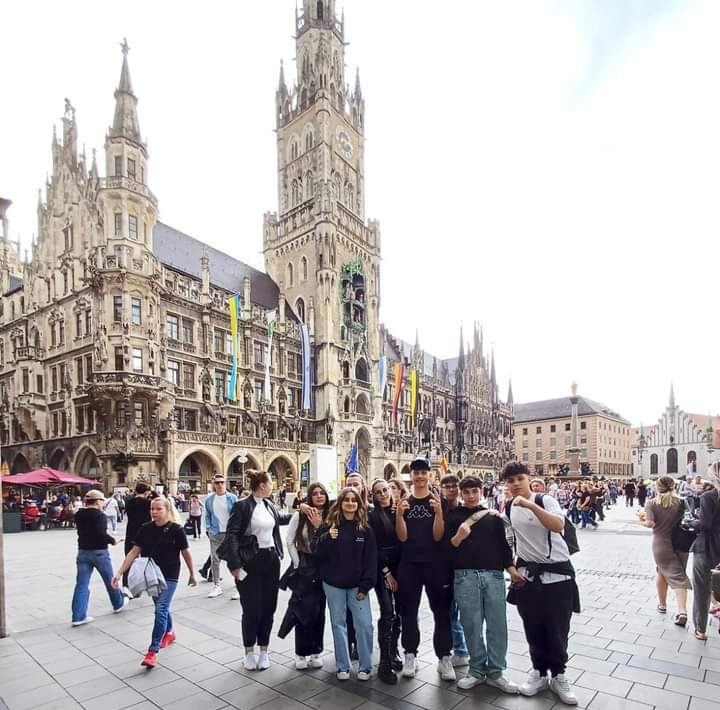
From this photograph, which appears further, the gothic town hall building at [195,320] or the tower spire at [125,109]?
the tower spire at [125,109]

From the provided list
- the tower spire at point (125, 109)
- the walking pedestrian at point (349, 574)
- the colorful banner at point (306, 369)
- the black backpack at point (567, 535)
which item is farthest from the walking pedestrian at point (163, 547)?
the colorful banner at point (306, 369)

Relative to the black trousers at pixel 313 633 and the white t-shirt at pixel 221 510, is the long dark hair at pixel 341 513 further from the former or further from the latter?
the white t-shirt at pixel 221 510

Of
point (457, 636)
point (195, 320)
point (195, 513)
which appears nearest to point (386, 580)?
point (457, 636)

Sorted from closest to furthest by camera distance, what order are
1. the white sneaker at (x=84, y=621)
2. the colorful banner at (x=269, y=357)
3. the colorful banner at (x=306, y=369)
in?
the white sneaker at (x=84, y=621) → the colorful banner at (x=269, y=357) → the colorful banner at (x=306, y=369)

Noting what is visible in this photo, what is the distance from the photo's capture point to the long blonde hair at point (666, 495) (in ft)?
22.2

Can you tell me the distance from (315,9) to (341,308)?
34416 mm

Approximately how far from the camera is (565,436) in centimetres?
8775

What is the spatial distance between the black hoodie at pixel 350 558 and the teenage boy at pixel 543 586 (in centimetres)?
137

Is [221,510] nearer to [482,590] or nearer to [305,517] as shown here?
[305,517]

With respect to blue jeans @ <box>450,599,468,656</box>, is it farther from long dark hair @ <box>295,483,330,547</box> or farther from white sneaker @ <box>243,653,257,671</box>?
white sneaker @ <box>243,653,257,671</box>

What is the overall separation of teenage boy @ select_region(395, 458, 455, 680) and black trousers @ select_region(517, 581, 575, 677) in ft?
2.54

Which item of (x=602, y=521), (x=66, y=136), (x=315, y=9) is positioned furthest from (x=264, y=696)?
(x=315, y=9)

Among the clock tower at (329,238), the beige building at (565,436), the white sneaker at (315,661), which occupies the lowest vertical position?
the beige building at (565,436)

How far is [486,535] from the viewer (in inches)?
191
